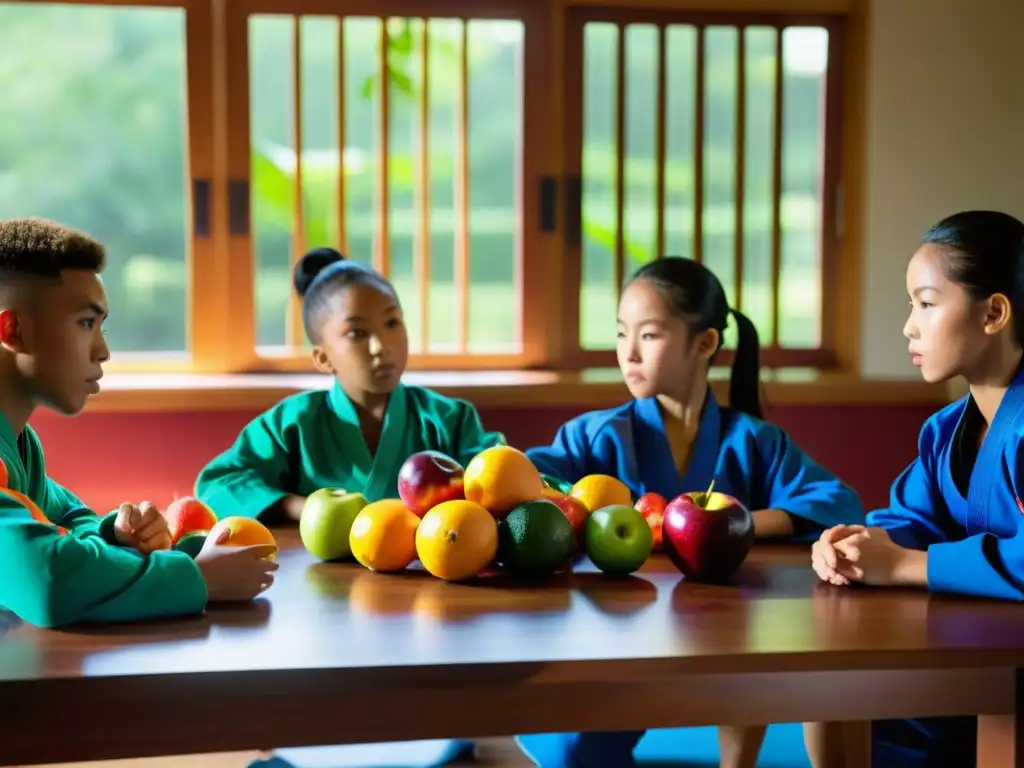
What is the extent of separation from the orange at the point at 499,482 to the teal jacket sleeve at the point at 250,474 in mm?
487

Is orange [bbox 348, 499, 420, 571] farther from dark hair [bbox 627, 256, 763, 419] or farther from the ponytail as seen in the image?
the ponytail

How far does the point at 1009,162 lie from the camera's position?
3.09 m

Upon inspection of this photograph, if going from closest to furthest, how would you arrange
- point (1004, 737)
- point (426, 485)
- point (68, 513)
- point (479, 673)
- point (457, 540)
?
point (479, 673) < point (1004, 737) < point (457, 540) < point (426, 485) < point (68, 513)

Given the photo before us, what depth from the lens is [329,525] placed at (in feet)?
4.60

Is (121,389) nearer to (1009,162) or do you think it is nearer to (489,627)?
(489,627)

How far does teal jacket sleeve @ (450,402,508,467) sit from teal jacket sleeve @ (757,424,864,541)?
49 cm

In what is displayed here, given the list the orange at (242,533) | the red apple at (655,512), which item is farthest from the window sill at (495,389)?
the orange at (242,533)

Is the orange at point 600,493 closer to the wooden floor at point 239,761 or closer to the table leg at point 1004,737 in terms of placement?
the table leg at point 1004,737

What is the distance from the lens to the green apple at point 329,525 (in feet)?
4.60

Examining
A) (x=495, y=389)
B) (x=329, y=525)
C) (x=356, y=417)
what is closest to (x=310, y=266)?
(x=356, y=417)

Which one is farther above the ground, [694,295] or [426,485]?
[694,295]

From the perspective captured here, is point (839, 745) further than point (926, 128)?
No

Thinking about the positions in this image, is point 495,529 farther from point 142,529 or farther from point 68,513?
point 68,513

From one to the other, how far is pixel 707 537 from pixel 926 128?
210 cm
